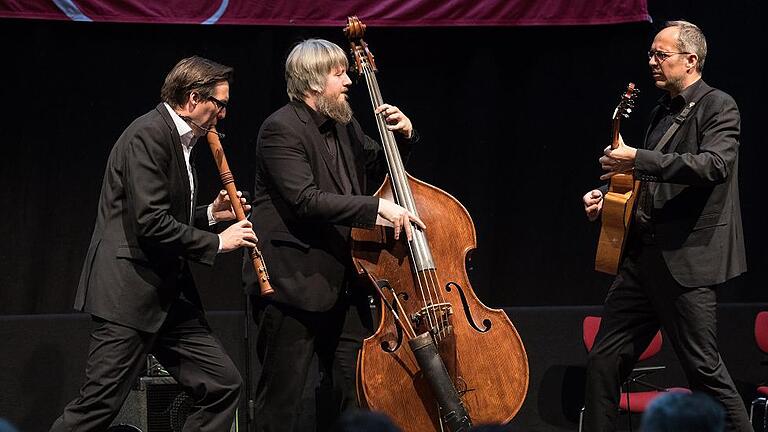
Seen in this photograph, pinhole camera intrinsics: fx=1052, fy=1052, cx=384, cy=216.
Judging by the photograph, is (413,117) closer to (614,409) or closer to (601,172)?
(601,172)

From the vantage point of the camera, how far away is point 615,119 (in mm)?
4441

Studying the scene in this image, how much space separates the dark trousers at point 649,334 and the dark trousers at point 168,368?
61.9 inches

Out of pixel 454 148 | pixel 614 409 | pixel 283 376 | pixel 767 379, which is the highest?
pixel 454 148

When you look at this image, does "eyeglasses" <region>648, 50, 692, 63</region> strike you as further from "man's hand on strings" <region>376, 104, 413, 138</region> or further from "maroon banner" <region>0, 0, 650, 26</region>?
"maroon banner" <region>0, 0, 650, 26</region>

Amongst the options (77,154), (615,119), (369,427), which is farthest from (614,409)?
(77,154)

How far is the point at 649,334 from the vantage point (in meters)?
4.59

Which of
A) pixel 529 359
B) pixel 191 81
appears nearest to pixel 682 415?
pixel 191 81

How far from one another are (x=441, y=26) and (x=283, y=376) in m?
2.57

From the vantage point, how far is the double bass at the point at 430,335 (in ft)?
13.5

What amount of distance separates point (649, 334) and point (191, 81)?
223 centimetres

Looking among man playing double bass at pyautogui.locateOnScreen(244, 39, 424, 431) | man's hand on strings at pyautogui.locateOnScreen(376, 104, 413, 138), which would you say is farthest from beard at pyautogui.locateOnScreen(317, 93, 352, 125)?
man's hand on strings at pyautogui.locateOnScreen(376, 104, 413, 138)

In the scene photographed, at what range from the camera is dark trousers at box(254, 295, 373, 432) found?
13.9 feet

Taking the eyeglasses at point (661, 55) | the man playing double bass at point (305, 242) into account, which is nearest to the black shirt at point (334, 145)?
the man playing double bass at point (305, 242)

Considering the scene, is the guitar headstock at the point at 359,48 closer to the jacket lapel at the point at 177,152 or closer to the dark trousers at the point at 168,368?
the jacket lapel at the point at 177,152
